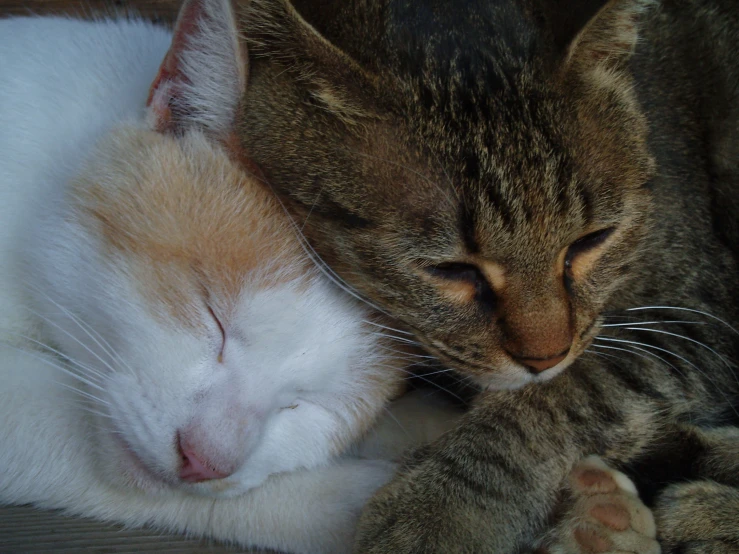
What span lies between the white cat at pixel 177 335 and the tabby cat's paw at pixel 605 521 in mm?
397

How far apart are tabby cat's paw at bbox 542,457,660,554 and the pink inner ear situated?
1.12 meters

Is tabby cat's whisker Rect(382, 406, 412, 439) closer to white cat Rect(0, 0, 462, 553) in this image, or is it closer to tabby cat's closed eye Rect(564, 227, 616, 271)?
white cat Rect(0, 0, 462, 553)

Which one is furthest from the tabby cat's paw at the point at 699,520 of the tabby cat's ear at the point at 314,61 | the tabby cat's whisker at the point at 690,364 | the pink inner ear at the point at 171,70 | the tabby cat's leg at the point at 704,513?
the pink inner ear at the point at 171,70

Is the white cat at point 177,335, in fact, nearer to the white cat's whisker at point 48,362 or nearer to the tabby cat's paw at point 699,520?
the white cat's whisker at point 48,362

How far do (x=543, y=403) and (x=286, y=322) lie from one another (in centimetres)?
56

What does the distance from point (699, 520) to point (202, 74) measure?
1282 mm

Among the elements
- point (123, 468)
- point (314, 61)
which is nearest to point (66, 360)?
point (123, 468)

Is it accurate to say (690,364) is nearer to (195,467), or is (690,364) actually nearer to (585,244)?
(585,244)

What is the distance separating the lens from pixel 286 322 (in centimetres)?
139

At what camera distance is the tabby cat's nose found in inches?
53.5

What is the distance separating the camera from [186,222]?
55.0 inches

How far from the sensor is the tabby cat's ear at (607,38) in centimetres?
133

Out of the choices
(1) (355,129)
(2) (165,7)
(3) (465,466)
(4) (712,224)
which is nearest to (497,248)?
(1) (355,129)

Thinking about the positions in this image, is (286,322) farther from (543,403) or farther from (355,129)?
(543,403)
